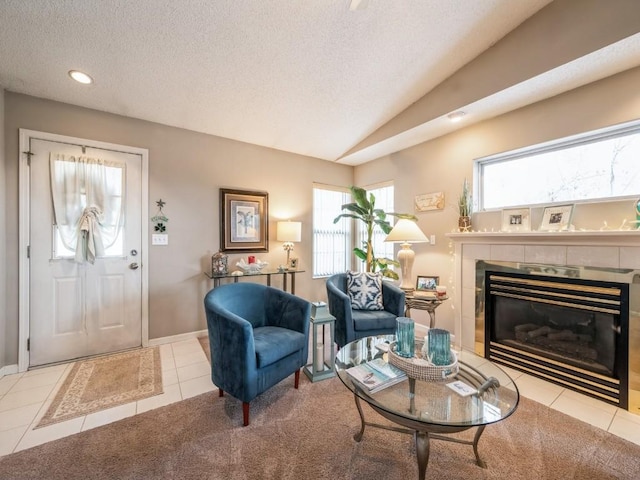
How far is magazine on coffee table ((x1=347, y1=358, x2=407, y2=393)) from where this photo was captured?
1.43 metres

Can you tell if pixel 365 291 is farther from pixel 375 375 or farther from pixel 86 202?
pixel 86 202

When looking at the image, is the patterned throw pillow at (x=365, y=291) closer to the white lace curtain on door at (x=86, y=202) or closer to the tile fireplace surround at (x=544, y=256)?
the tile fireplace surround at (x=544, y=256)

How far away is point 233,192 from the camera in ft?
11.7

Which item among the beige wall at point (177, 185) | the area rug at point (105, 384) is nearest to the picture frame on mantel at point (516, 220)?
the beige wall at point (177, 185)

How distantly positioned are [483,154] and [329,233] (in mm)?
2425

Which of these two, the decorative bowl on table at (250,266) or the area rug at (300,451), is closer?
the area rug at (300,451)

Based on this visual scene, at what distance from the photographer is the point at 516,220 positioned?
106 inches

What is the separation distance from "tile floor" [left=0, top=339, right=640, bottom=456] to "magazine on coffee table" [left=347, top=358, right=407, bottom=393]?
1.89ft

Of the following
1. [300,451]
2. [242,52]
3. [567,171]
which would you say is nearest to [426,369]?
[300,451]

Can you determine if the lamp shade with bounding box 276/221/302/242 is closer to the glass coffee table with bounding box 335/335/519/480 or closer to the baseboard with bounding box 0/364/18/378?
the glass coffee table with bounding box 335/335/519/480

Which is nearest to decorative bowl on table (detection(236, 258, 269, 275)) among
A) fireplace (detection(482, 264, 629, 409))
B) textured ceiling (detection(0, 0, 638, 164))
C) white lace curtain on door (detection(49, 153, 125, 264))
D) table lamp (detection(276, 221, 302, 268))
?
table lamp (detection(276, 221, 302, 268))

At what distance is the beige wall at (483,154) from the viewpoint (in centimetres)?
216

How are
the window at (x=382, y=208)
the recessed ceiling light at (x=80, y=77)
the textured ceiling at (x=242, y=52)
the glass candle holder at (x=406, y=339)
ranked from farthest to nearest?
1. the window at (x=382, y=208)
2. the recessed ceiling light at (x=80, y=77)
3. the textured ceiling at (x=242, y=52)
4. the glass candle holder at (x=406, y=339)

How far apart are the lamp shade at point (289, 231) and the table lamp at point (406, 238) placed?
126cm
